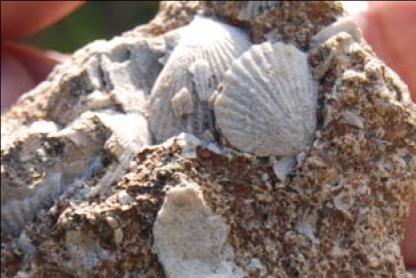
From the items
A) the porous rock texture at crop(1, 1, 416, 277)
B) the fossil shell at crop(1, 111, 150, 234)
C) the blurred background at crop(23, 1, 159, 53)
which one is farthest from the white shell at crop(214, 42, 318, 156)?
the blurred background at crop(23, 1, 159, 53)

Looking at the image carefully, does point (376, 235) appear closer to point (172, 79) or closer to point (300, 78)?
point (300, 78)

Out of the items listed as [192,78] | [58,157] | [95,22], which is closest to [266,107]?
[192,78]

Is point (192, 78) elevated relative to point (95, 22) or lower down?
elevated

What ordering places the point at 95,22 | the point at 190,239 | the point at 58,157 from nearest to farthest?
the point at 190,239 → the point at 58,157 → the point at 95,22

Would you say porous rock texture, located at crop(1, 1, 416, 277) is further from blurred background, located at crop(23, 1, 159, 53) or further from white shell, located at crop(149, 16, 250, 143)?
blurred background, located at crop(23, 1, 159, 53)

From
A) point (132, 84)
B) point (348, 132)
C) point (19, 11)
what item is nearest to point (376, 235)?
point (348, 132)

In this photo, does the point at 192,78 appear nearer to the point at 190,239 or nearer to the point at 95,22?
the point at 190,239

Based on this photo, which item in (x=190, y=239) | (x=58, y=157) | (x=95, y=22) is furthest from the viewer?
(x=95, y=22)
